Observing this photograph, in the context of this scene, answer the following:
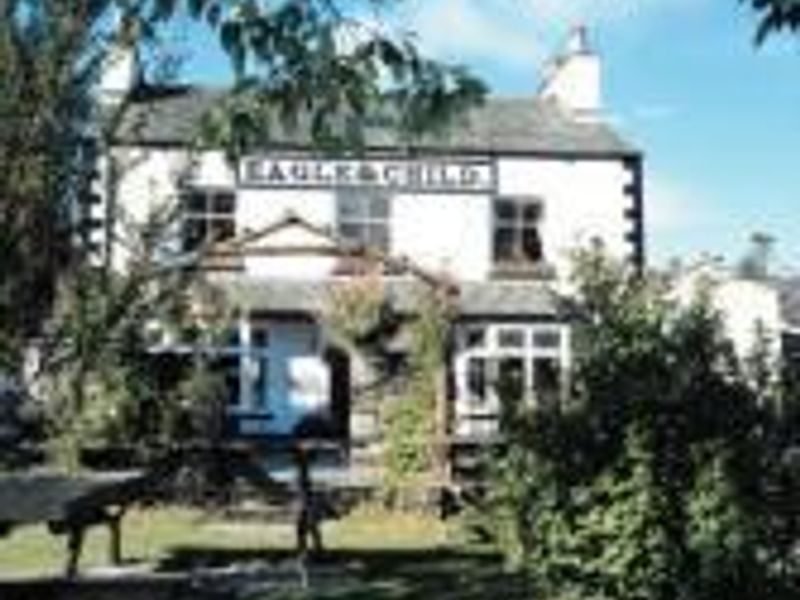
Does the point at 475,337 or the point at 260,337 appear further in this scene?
the point at 475,337

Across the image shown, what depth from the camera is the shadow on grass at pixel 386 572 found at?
17578 mm

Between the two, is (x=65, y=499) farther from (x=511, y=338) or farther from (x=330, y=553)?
(x=511, y=338)

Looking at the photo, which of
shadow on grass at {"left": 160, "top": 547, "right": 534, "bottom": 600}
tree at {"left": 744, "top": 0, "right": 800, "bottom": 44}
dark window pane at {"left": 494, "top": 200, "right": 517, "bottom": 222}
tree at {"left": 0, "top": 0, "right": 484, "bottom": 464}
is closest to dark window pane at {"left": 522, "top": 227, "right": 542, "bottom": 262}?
dark window pane at {"left": 494, "top": 200, "right": 517, "bottom": 222}

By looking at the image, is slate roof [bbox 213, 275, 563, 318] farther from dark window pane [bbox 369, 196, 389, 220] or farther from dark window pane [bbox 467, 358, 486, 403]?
dark window pane [bbox 369, 196, 389, 220]

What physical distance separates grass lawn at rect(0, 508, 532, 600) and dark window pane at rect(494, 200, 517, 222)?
15.7 m

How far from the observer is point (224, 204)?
42906 millimetres

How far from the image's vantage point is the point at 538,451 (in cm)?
1294

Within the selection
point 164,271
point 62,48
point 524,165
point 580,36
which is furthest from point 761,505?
point 580,36

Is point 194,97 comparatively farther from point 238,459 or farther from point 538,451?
point 538,451

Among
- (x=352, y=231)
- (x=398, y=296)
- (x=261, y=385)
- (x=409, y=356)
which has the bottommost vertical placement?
(x=261, y=385)

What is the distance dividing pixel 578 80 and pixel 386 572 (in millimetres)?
27577

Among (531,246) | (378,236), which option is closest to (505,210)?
(531,246)

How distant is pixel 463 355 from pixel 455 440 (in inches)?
461

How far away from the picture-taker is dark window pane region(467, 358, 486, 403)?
41.7 metres
